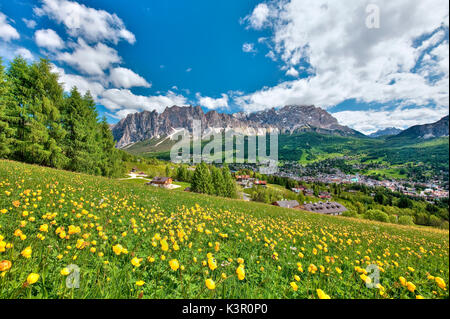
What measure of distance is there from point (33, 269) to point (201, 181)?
37.7 meters

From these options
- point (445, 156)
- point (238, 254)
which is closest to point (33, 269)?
point (238, 254)

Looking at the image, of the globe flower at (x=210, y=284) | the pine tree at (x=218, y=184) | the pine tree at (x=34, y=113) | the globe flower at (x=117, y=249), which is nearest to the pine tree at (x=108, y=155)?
the pine tree at (x=34, y=113)

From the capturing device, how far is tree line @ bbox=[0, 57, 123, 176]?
1396cm

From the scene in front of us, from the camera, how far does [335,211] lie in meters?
62.8

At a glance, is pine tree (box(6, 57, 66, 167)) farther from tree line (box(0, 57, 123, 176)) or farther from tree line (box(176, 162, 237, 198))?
tree line (box(176, 162, 237, 198))

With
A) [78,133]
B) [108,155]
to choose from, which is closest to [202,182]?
[108,155]

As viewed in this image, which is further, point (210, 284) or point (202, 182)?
point (202, 182)

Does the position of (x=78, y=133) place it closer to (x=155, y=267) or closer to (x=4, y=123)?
(x=4, y=123)

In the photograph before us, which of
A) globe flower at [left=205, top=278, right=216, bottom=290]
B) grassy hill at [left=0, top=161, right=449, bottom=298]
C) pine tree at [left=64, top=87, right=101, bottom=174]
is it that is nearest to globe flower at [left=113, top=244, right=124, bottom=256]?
grassy hill at [left=0, top=161, right=449, bottom=298]

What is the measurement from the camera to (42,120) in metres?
15.1

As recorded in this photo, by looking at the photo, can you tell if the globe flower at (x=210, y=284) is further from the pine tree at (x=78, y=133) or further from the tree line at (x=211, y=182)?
the tree line at (x=211, y=182)

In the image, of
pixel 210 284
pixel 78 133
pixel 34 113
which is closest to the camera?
pixel 210 284
